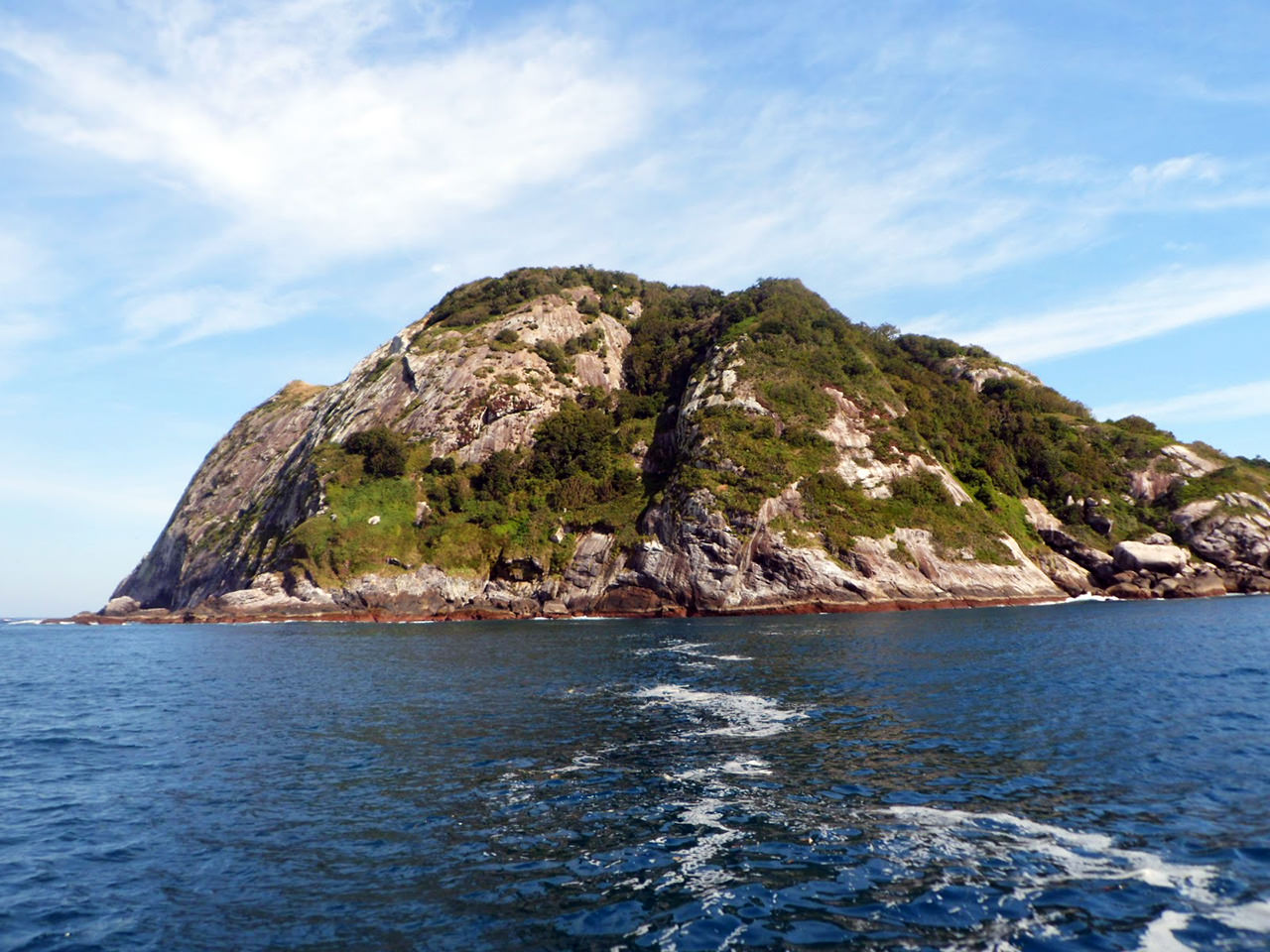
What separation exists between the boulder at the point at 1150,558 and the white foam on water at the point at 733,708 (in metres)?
75.8

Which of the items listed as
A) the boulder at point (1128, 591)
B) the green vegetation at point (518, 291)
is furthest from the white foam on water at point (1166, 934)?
the green vegetation at point (518, 291)

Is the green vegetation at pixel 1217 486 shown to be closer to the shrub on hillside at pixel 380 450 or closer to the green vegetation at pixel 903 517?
the green vegetation at pixel 903 517

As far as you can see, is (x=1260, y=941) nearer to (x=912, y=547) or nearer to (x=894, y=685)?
(x=894, y=685)

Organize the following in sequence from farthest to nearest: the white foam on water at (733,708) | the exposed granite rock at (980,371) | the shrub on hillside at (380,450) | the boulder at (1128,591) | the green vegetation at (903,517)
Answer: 1. the exposed granite rock at (980,371)
2. the shrub on hillside at (380,450)
3. the boulder at (1128,591)
4. the green vegetation at (903,517)
5. the white foam on water at (733,708)

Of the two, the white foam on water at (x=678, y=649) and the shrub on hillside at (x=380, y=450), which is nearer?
the white foam on water at (x=678, y=649)

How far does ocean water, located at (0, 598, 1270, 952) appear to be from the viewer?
10.3 metres

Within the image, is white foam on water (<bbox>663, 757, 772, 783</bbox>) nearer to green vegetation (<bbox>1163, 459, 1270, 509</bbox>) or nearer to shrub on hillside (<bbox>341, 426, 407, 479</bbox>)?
shrub on hillside (<bbox>341, 426, 407, 479</bbox>)

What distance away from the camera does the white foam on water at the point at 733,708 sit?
22.2 m

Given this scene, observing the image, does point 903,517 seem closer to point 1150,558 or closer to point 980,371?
point 1150,558

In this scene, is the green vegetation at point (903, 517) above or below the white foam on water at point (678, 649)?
above

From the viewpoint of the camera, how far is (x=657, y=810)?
15086mm

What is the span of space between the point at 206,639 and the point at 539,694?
43.1m

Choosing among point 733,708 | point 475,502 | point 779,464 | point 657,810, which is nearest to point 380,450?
point 475,502

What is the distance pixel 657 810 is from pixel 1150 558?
88.4 metres
